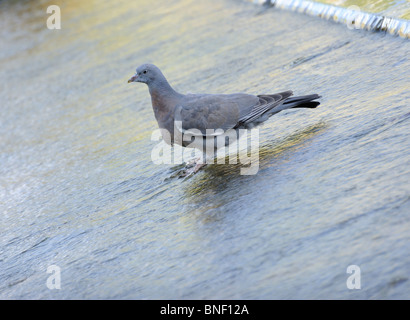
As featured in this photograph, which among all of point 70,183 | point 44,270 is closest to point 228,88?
point 70,183

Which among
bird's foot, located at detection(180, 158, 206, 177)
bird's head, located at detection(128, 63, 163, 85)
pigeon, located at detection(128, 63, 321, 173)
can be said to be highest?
bird's head, located at detection(128, 63, 163, 85)

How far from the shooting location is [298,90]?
5.29 m

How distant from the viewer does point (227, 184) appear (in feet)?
13.4

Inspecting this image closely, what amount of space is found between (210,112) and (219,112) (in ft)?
0.20

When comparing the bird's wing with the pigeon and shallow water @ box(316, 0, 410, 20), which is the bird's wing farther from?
shallow water @ box(316, 0, 410, 20)

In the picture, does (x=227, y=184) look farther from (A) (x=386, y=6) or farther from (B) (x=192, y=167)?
(A) (x=386, y=6)

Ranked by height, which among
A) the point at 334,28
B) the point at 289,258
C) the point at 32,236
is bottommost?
the point at 32,236

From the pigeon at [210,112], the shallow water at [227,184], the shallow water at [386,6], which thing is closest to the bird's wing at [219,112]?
the pigeon at [210,112]

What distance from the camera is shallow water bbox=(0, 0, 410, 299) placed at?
2910mm

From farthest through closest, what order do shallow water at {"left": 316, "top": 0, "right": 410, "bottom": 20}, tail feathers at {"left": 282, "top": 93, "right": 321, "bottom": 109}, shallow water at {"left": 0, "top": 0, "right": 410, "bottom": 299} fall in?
shallow water at {"left": 316, "top": 0, "right": 410, "bottom": 20} → tail feathers at {"left": 282, "top": 93, "right": 321, "bottom": 109} → shallow water at {"left": 0, "top": 0, "right": 410, "bottom": 299}

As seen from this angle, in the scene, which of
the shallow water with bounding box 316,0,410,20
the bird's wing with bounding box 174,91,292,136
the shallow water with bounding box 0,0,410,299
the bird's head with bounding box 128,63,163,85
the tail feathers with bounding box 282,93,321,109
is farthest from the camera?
the shallow water with bounding box 316,0,410,20

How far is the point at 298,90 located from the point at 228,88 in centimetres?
91

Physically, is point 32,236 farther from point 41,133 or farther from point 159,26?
point 159,26

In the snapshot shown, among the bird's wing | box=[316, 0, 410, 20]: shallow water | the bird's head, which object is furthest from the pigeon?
box=[316, 0, 410, 20]: shallow water
